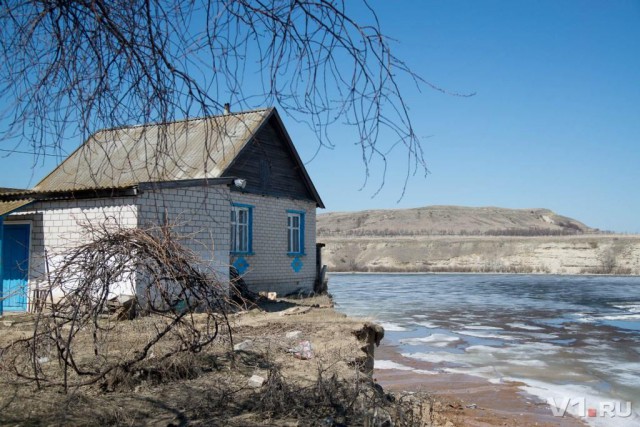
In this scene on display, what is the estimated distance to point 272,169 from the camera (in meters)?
17.5

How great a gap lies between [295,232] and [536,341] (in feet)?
27.2

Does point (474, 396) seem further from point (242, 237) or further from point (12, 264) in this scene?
point (12, 264)

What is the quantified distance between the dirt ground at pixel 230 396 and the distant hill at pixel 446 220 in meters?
96.8

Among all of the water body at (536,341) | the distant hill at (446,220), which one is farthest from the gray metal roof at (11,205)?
the distant hill at (446,220)

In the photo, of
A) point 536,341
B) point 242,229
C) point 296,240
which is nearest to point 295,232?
point 296,240

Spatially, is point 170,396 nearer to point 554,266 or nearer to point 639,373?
point 639,373

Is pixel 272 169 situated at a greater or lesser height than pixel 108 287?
greater

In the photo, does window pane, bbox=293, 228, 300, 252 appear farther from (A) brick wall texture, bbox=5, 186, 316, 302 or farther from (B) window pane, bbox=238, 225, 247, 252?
(B) window pane, bbox=238, 225, 247, 252

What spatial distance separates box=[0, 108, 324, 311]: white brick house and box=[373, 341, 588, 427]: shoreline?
3.60 meters

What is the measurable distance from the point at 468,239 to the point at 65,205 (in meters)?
66.1

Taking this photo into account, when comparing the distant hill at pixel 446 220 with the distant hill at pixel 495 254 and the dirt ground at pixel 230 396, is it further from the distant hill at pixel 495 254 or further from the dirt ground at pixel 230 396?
the dirt ground at pixel 230 396

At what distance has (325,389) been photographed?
6.02 meters

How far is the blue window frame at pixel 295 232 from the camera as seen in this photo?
1975 cm

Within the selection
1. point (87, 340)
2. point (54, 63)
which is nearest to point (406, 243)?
point (87, 340)
